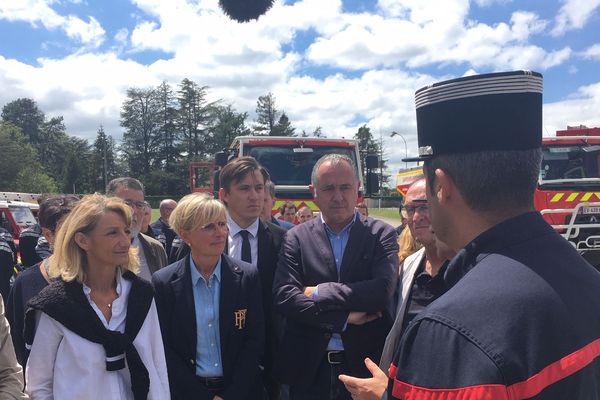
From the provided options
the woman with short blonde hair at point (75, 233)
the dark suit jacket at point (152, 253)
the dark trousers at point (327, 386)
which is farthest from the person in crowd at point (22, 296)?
the dark trousers at point (327, 386)

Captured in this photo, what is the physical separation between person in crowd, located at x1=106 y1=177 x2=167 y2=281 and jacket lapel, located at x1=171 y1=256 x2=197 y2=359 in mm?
780

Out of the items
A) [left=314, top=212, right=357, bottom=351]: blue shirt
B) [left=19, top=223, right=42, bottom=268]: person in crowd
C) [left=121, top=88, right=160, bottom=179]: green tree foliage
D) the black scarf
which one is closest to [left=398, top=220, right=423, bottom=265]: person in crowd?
[left=314, top=212, right=357, bottom=351]: blue shirt

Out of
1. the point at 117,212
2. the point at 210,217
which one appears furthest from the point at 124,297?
the point at 210,217

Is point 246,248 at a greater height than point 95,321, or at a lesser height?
greater

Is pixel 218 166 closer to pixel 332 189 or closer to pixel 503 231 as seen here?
pixel 332 189

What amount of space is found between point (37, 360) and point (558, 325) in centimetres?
226

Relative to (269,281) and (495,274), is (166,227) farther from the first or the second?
(495,274)

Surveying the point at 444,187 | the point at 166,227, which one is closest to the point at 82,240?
the point at 444,187

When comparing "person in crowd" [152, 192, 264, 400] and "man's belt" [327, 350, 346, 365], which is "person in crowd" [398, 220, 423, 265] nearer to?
"man's belt" [327, 350, 346, 365]

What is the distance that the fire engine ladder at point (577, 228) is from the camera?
27.7 ft

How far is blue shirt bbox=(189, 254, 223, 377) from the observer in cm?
288

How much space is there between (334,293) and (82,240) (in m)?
1.40

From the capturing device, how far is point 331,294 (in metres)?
2.73

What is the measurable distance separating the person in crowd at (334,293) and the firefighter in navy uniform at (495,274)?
1506 mm
